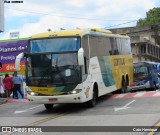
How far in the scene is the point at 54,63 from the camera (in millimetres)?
16672

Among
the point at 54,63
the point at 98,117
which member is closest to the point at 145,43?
the point at 54,63

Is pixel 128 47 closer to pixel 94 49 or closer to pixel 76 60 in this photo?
pixel 94 49

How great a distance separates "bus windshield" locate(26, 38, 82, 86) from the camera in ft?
54.1

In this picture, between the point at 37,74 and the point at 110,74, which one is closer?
the point at 37,74

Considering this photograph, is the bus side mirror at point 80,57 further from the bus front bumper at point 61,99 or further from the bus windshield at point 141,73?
the bus windshield at point 141,73

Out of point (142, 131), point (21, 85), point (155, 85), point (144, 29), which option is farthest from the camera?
point (144, 29)

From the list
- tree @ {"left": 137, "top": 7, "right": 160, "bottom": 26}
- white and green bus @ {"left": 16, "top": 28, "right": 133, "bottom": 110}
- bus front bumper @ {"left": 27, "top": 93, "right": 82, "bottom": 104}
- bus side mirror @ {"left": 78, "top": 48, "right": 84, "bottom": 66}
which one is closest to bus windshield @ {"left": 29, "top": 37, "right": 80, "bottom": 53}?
white and green bus @ {"left": 16, "top": 28, "right": 133, "bottom": 110}

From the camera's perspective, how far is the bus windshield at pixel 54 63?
16.5 m

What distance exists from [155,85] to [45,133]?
23.8m

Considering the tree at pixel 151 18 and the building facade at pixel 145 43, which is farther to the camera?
the tree at pixel 151 18

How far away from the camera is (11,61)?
27.5 metres

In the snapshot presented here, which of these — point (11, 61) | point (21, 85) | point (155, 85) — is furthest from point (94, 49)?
point (155, 85)

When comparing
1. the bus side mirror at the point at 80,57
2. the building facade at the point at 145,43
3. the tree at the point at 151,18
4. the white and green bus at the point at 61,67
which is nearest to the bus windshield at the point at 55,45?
the white and green bus at the point at 61,67

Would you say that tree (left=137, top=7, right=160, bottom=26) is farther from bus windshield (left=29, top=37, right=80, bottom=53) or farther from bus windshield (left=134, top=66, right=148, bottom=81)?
bus windshield (left=29, top=37, right=80, bottom=53)
